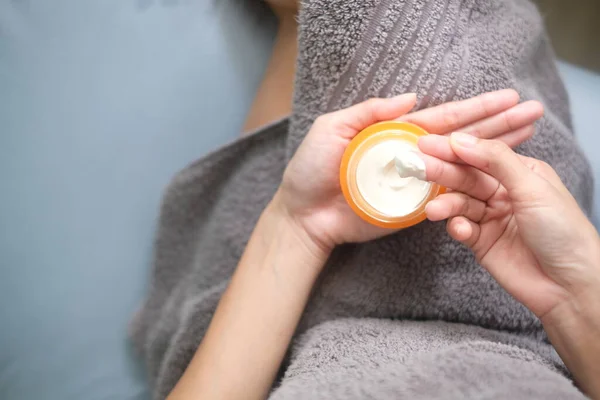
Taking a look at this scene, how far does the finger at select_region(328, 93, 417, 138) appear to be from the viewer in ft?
1.66

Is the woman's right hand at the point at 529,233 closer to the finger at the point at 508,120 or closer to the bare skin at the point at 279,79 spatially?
the finger at the point at 508,120

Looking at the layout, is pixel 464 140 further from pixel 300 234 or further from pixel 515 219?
pixel 300 234

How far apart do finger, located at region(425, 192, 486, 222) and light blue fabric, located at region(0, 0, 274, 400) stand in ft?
1.35

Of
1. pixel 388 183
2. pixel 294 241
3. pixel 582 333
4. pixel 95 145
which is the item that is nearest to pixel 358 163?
pixel 388 183

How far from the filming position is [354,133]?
53 cm

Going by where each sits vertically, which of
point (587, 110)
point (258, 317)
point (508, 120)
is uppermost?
point (508, 120)

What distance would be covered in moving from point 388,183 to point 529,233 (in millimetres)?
136

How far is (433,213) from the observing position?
1.53 ft

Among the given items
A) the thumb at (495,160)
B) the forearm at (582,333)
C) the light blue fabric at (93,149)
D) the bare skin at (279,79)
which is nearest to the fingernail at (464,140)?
the thumb at (495,160)

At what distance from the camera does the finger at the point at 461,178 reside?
1.52ft

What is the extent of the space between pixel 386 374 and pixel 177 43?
0.57m

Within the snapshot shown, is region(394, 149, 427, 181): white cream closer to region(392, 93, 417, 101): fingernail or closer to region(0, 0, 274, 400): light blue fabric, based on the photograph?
region(392, 93, 417, 101): fingernail

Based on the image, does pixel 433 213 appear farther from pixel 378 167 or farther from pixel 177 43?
pixel 177 43

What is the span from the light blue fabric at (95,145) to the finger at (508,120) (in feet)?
0.96
